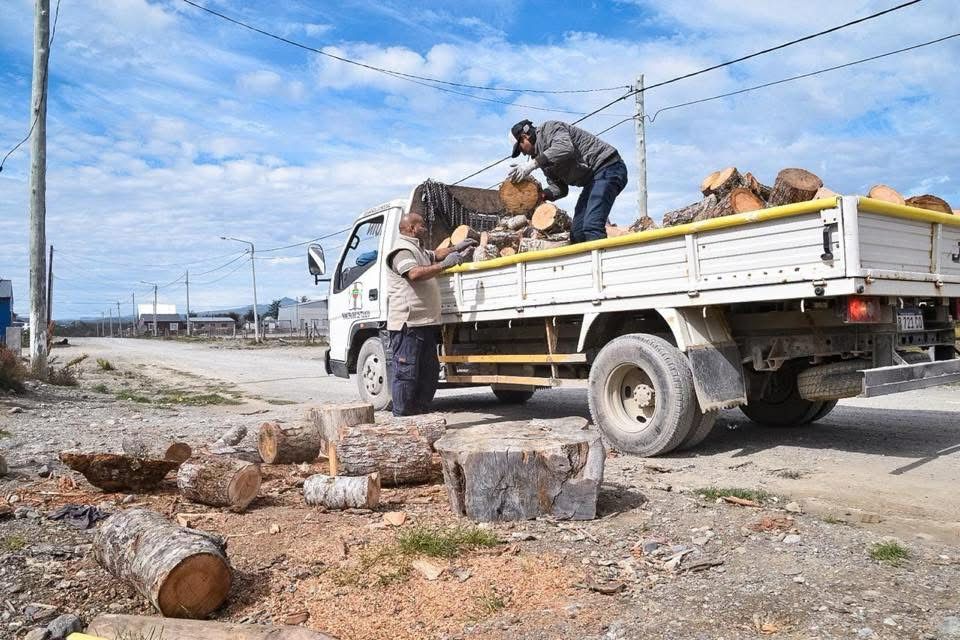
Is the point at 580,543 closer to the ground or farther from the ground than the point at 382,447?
closer to the ground

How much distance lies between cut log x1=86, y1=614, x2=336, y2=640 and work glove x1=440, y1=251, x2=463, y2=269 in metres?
5.00

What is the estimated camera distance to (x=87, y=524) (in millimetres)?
4043

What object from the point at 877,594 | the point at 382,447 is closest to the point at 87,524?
the point at 382,447

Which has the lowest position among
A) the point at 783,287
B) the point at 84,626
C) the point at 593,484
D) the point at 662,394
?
the point at 84,626

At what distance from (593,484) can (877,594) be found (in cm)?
150

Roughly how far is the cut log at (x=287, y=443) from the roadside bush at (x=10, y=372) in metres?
7.28

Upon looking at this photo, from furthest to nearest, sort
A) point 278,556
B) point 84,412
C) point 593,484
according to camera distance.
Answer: point 84,412 → point 593,484 → point 278,556

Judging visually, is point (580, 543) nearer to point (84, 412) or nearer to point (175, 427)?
point (175, 427)

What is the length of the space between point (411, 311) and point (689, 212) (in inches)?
116

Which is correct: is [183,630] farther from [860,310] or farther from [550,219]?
[550,219]

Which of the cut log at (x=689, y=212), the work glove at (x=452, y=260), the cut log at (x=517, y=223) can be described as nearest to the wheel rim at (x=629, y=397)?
the cut log at (x=689, y=212)

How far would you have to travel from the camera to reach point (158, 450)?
5.43 meters

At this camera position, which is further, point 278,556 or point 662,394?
point 662,394

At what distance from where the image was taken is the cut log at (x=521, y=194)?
844 centimetres
